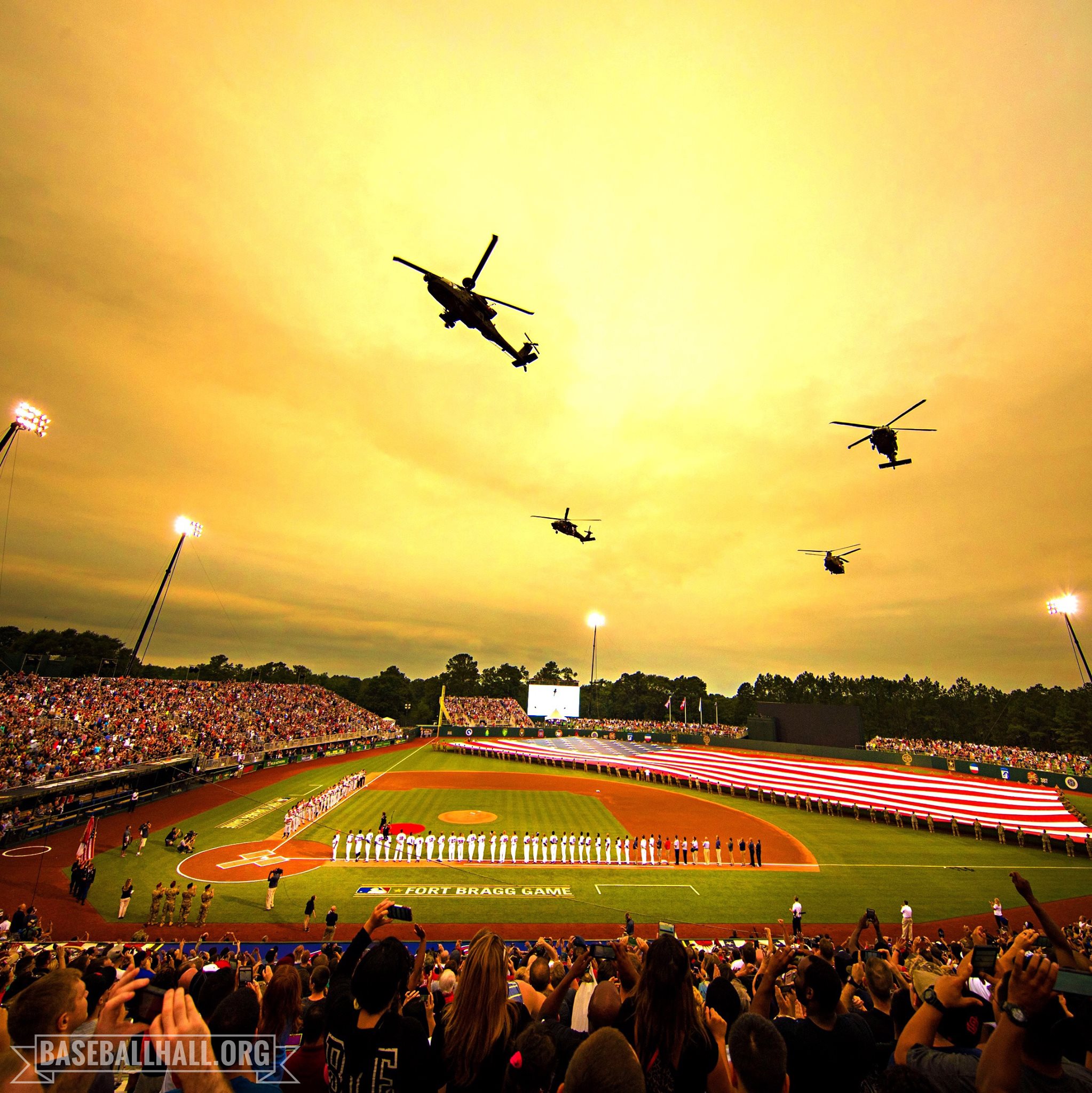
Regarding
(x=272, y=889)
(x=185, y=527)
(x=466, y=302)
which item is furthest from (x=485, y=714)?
(x=466, y=302)

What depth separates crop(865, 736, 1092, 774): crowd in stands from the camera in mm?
44000

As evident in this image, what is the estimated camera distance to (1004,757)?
48562 mm

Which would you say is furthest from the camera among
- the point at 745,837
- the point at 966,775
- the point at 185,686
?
the point at 185,686

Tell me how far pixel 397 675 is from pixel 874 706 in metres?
114

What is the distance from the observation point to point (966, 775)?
43062mm

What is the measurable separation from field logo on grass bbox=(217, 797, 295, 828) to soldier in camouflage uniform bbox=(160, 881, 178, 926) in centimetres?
1167

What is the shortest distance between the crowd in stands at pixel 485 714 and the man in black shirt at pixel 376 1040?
3060 inches

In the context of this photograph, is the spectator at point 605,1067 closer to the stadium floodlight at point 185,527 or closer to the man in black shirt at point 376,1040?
the man in black shirt at point 376,1040

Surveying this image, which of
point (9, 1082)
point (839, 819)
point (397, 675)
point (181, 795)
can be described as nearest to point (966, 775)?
point (839, 819)

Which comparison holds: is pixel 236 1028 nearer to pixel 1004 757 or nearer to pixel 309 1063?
pixel 309 1063

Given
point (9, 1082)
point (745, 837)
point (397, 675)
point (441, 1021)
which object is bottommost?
point (745, 837)

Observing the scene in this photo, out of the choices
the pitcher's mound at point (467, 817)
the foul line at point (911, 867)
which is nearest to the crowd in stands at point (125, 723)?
the pitcher's mound at point (467, 817)

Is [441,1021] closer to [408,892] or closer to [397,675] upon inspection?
[408,892]

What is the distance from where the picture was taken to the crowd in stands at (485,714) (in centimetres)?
8125
